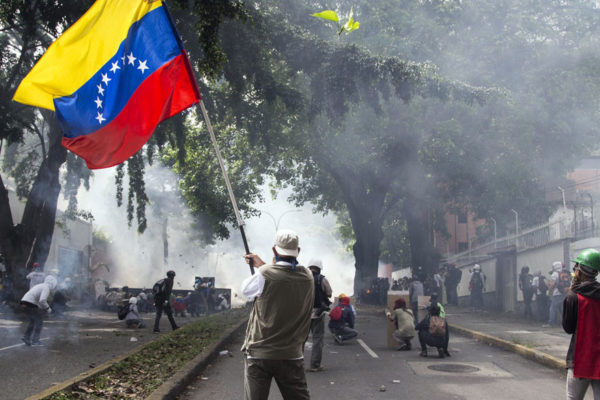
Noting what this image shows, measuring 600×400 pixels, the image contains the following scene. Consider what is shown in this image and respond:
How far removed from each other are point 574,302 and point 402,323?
309 inches

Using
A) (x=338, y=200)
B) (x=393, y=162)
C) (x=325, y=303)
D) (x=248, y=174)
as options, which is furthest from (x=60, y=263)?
(x=325, y=303)

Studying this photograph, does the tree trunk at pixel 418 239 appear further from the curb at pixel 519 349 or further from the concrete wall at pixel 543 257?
the curb at pixel 519 349

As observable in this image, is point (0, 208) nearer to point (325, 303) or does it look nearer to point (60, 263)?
point (325, 303)

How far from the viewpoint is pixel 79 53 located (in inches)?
259

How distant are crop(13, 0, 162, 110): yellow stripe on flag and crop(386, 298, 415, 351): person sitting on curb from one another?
778 centimetres

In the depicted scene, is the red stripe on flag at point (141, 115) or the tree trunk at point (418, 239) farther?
the tree trunk at point (418, 239)

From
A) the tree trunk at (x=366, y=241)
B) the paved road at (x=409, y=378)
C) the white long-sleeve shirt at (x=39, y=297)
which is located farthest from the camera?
the tree trunk at (x=366, y=241)

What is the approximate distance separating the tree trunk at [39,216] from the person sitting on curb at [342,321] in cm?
1150

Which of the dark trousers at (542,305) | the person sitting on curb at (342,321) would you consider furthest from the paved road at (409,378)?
the dark trousers at (542,305)

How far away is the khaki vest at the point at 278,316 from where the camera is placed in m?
4.38

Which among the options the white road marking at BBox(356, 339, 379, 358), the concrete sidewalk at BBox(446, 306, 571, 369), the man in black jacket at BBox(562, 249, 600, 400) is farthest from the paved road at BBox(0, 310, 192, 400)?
the concrete sidewalk at BBox(446, 306, 571, 369)

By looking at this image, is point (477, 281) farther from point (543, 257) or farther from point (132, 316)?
point (132, 316)

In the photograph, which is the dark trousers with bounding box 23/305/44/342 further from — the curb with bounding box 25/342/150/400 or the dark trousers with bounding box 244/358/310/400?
the dark trousers with bounding box 244/358/310/400

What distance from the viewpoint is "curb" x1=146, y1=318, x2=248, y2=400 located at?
714 centimetres
